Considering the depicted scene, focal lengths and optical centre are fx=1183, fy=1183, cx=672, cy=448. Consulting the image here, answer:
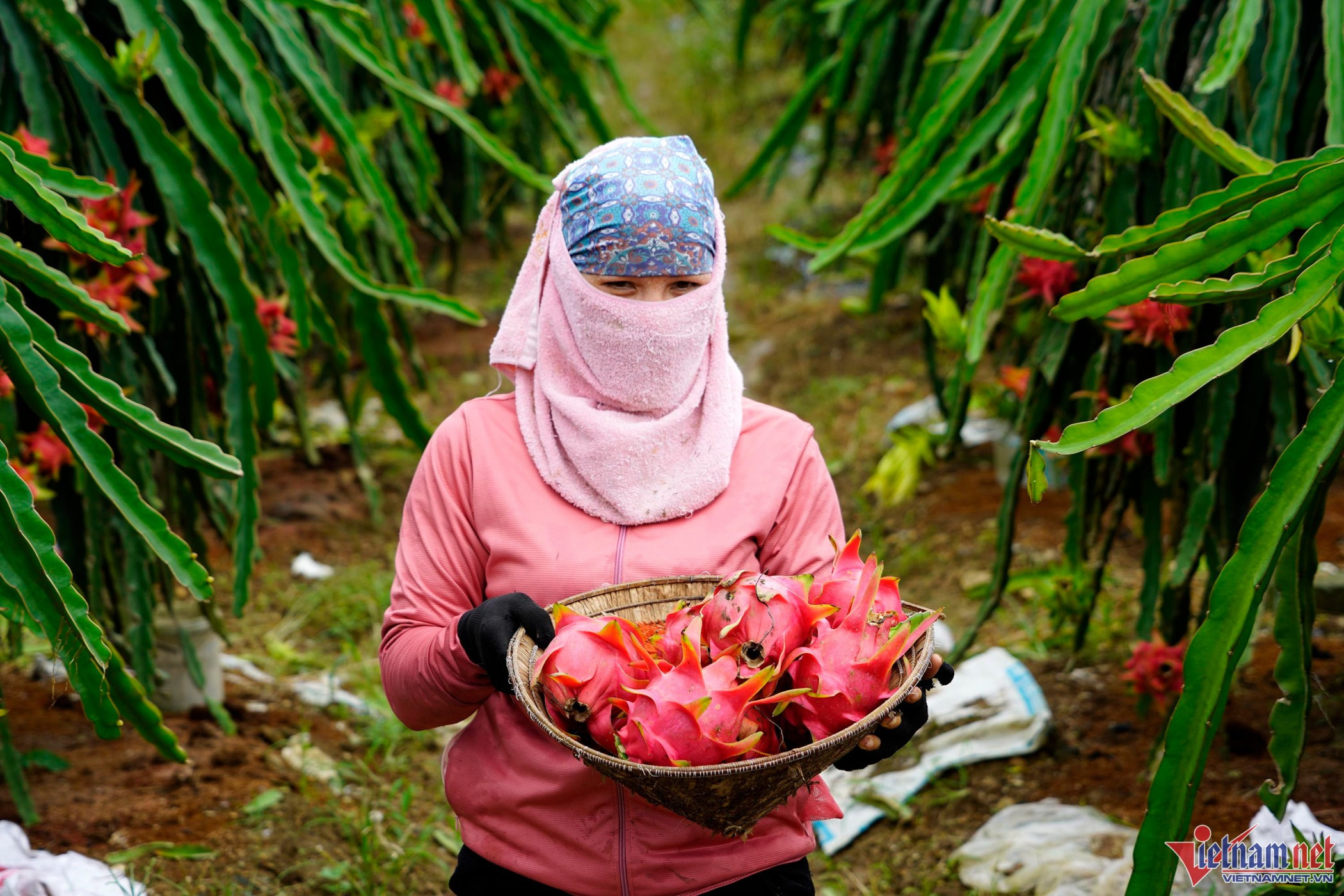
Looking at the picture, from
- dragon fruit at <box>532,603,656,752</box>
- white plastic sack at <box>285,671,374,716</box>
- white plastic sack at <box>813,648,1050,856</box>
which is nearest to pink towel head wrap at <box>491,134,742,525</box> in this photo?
dragon fruit at <box>532,603,656,752</box>

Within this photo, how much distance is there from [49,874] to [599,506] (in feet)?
4.49

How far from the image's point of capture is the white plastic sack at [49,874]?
2148mm

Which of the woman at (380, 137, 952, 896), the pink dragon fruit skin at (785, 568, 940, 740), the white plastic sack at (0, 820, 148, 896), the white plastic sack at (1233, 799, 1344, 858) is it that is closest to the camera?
the pink dragon fruit skin at (785, 568, 940, 740)

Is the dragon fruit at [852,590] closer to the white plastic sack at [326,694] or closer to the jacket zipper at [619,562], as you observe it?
the jacket zipper at [619,562]

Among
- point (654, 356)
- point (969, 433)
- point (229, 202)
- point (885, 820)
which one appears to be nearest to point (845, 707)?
point (654, 356)

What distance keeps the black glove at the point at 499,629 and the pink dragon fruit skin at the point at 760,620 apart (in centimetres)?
22

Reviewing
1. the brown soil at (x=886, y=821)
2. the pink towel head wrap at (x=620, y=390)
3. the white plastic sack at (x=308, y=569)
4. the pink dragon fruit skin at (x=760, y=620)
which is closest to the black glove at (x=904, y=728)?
the pink dragon fruit skin at (x=760, y=620)

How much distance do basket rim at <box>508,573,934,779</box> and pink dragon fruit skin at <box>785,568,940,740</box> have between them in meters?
0.02

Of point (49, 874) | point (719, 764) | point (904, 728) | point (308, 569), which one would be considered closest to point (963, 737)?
point (904, 728)

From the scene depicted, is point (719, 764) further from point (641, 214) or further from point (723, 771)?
point (641, 214)

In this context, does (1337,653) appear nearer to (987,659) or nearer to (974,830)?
(987,659)

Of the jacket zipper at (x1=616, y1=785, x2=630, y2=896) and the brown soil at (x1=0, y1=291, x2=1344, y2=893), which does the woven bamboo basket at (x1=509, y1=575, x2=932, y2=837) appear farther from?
the brown soil at (x1=0, y1=291, x2=1344, y2=893)

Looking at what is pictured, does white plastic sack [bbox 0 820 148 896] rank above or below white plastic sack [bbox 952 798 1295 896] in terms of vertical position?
above

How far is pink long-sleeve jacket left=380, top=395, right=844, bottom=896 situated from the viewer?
5.44 ft
